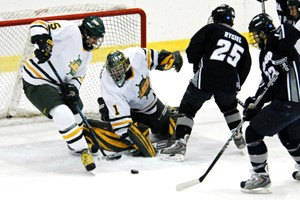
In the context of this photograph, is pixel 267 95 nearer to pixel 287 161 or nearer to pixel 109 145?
pixel 287 161

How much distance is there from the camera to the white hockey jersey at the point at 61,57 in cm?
518

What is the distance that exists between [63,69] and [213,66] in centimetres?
92

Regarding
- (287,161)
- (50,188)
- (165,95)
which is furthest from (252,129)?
(165,95)

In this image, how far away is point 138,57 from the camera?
17.7 ft

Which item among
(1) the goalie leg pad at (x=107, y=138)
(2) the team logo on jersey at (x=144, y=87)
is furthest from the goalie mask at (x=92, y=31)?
(1) the goalie leg pad at (x=107, y=138)

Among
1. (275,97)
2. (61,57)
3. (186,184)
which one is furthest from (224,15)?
(186,184)

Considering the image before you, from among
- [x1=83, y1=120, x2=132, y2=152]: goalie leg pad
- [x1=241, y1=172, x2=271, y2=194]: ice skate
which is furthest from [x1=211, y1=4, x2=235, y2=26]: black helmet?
[x1=241, y1=172, x2=271, y2=194]: ice skate

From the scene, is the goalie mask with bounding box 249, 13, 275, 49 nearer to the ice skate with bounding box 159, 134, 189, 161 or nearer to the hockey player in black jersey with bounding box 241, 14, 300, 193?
the hockey player in black jersey with bounding box 241, 14, 300, 193

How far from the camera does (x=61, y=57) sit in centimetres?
524

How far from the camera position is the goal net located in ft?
20.0

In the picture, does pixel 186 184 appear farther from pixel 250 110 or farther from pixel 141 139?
pixel 141 139

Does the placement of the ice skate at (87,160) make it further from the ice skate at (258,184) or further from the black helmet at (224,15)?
the black helmet at (224,15)

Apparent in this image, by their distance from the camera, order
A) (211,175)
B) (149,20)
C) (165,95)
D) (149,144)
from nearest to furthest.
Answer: (211,175), (149,144), (165,95), (149,20)

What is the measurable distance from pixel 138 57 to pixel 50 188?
3.68 feet
